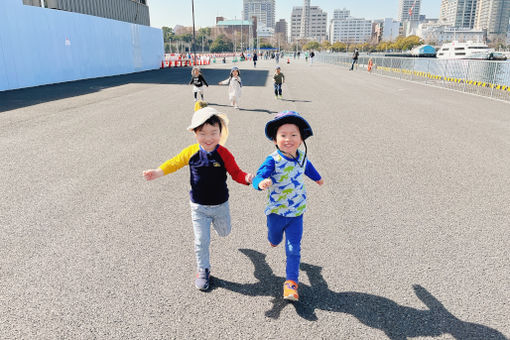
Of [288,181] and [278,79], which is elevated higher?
[278,79]

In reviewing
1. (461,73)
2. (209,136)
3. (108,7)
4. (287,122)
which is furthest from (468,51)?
(209,136)

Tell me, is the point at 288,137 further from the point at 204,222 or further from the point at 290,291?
the point at 290,291

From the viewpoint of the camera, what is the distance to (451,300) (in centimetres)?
296

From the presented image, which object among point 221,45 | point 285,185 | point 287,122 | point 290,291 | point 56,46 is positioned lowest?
point 290,291

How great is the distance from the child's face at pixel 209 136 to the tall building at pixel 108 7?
1047 inches

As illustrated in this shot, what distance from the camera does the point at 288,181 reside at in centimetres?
289

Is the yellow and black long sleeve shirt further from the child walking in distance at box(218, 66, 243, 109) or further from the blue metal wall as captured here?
the blue metal wall

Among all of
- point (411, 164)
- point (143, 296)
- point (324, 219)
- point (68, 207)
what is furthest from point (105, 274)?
point (411, 164)

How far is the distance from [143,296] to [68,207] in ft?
8.02

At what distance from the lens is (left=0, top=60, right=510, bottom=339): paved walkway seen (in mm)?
2719

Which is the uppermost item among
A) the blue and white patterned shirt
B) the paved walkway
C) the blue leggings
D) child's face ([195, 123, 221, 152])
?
child's face ([195, 123, 221, 152])

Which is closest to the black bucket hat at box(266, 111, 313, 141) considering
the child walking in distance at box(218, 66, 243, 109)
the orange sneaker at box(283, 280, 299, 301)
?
the orange sneaker at box(283, 280, 299, 301)

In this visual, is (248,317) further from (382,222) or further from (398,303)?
(382,222)

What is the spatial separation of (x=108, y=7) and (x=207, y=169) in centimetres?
3725
